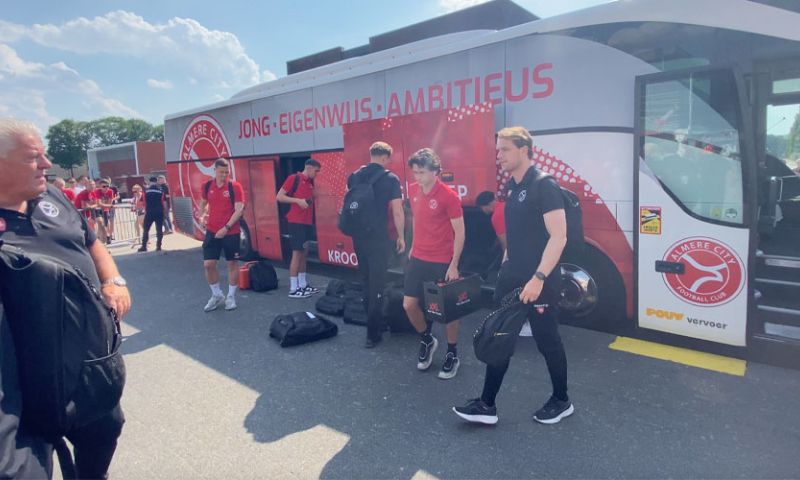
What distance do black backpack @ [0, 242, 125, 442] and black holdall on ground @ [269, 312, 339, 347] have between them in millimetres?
3093

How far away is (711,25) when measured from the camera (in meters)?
3.98

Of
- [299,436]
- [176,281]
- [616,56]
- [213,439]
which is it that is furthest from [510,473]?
[176,281]

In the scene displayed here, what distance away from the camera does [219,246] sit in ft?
20.1

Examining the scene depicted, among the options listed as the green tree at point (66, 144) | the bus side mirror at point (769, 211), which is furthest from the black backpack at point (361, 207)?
the green tree at point (66, 144)

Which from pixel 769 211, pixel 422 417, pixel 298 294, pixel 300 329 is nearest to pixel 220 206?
pixel 298 294

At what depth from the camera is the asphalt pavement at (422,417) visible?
2.95 m

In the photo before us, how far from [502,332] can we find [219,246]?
13.8ft

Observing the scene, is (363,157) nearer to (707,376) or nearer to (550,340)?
(550,340)

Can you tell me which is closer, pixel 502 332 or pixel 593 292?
pixel 502 332

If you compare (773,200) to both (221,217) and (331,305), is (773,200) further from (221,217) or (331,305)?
(221,217)

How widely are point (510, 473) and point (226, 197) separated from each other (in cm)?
464

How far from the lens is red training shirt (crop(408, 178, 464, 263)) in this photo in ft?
13.3

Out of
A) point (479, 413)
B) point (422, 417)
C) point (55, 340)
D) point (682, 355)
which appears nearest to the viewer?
point (55, 340)

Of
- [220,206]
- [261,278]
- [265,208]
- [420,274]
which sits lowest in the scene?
[261,278]
